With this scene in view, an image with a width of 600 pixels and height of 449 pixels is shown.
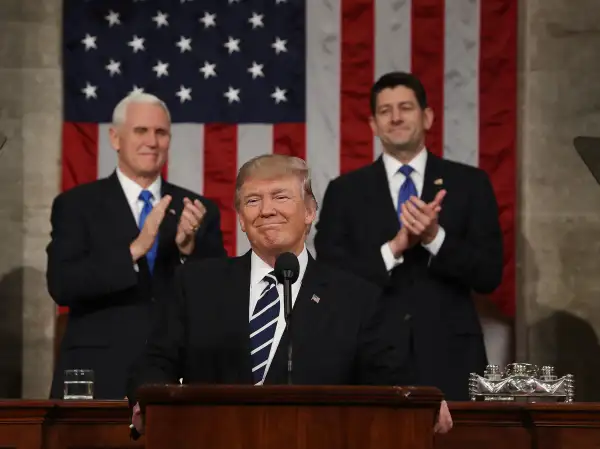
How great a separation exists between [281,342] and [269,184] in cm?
48

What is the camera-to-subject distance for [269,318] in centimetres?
372

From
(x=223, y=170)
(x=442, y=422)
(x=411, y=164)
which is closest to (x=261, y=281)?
(x=442, y=422)

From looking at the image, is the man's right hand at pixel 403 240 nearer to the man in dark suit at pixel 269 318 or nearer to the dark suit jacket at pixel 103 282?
the dark suit jacket at pixel 103 282

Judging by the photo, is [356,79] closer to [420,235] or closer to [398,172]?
[398,172]

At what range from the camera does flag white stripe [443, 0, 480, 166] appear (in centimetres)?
684

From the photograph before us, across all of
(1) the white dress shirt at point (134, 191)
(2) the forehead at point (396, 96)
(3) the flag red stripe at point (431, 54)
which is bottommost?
(1) the white dress shirt at point (134, 191)

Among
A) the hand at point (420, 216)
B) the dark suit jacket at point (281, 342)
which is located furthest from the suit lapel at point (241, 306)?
the hand at point (420, 216)

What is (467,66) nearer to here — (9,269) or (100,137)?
(100,137)

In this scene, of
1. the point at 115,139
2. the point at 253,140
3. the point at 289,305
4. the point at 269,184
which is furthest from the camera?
the point at 253,140

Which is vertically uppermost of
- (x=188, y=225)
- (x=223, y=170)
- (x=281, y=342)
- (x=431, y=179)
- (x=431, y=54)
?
(x=431, y=54)

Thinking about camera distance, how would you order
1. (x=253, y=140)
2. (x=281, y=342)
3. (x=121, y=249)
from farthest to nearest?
(x=253, y=140) < (x=121, y=249) < (x=281, y=342)

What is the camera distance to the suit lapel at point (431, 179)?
5.78 metres

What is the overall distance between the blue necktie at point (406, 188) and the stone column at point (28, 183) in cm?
211

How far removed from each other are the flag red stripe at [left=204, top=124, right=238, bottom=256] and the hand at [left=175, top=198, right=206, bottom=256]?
1290 millimetres
